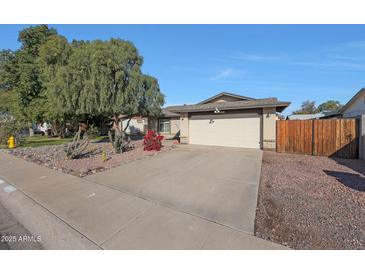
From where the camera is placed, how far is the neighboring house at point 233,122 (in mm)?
9727

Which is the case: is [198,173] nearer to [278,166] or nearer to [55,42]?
[278,166]

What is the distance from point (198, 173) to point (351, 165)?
20.5ft

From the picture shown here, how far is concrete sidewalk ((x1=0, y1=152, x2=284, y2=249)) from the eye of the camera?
2.37m

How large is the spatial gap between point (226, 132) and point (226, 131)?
0.07m

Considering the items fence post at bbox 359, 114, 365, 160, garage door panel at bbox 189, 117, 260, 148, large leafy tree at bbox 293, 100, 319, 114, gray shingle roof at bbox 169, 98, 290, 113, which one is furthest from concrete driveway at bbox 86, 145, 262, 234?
large leafy tree at bbox 293, 100, 319, 114

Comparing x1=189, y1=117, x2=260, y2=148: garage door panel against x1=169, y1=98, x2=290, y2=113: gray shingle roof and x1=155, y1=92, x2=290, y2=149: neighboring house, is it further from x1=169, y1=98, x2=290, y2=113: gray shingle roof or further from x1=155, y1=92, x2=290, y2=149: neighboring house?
x1=169, y1=98, x2=290, y2=113: gray shingle roof

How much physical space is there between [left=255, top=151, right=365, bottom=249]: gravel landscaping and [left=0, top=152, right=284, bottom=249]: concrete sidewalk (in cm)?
47

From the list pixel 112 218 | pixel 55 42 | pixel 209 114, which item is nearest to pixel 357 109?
pixel 209 114

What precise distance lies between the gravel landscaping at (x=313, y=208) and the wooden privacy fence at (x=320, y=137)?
7.82 feet

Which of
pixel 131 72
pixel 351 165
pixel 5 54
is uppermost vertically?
pixel 5 54

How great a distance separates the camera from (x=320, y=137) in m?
8.19

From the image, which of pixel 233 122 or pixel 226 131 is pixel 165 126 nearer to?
pixel 226 131

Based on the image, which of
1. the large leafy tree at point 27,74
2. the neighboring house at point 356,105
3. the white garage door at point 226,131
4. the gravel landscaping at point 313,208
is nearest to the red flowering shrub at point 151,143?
the white garage door at point 226,131
